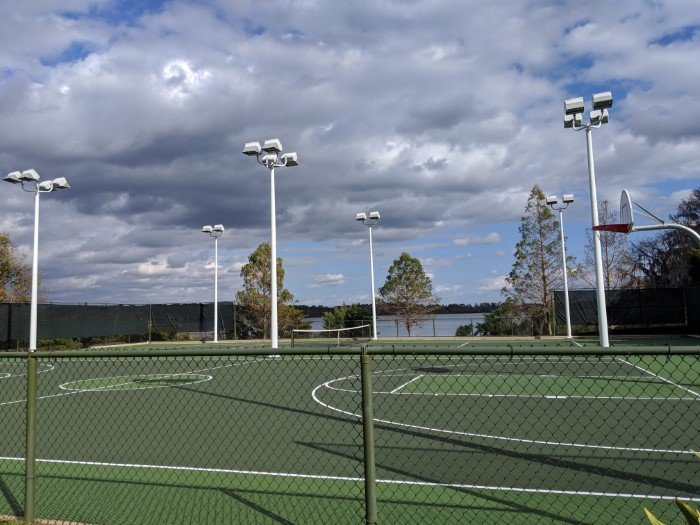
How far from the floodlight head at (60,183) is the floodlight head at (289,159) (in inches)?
397

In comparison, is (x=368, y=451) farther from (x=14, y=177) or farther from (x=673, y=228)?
(x=14, y=177)

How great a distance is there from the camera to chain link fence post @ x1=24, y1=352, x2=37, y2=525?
4.72 metres

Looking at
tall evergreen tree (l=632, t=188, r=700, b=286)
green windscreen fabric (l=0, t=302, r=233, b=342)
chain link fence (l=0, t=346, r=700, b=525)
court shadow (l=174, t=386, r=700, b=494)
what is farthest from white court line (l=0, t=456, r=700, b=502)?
tall evergreen tree (l=632, t=188, r=700, b=286)

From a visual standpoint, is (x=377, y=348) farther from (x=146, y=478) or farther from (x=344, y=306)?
(x=344, y=306)

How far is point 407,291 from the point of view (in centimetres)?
4044

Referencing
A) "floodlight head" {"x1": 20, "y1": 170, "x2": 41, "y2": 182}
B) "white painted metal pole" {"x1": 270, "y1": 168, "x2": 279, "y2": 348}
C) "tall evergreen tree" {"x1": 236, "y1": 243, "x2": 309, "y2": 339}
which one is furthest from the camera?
"tall evergreen tree" {"x1": 236, "y1": 243, "x2": 309, "y2": 339}

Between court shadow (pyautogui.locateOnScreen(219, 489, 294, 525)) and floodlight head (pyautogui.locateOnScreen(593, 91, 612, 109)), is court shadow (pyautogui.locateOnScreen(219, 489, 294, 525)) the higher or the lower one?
the lower one

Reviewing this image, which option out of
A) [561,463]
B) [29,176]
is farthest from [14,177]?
[561,463]

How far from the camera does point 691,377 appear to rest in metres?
13.5

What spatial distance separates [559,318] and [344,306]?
1561 centimetres

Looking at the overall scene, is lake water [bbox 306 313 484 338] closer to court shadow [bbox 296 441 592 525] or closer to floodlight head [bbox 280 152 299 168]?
floodlight head [bbox 280 152 299 168]

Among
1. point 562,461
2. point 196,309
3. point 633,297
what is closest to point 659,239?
point 633,297

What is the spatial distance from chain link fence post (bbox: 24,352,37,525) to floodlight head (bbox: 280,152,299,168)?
1809 cm

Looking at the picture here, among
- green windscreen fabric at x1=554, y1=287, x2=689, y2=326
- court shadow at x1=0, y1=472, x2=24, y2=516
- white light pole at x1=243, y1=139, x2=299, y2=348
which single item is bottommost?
court shadow at x1=0, y1=472, x2=24, y2=516
